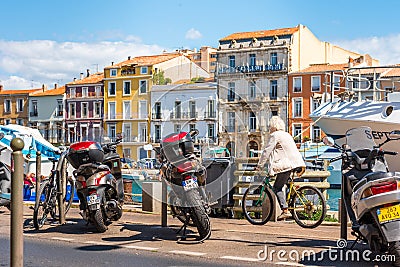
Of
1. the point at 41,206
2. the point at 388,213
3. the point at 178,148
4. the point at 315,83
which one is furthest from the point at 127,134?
the point at 315,83

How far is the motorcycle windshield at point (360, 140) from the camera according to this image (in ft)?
27.0

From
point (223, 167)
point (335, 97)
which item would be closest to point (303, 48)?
point (335, 97)

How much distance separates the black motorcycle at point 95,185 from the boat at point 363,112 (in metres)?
8.33

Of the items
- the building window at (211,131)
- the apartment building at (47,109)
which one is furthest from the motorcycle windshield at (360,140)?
the apartment building at (47,109)

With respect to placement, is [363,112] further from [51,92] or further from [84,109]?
[51,92]

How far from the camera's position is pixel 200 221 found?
918 centimetres

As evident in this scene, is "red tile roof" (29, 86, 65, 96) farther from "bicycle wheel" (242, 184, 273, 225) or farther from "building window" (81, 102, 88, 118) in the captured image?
"bicycle wheel" (242, 184, 273, 225)

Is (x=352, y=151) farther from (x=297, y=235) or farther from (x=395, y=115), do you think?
(x=395, y=115)

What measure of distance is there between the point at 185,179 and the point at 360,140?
2478mm

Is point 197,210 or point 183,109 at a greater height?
point 183,109

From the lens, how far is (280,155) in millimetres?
10977

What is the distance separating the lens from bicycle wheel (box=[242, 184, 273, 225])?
448 inches

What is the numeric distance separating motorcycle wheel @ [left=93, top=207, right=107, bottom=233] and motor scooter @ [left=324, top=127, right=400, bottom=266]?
Result: 3.82 meters

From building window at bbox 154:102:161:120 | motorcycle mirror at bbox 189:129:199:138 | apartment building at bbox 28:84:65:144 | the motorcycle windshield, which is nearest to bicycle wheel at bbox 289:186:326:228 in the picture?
motorcycle mirror at bbox 189:129:199:138
